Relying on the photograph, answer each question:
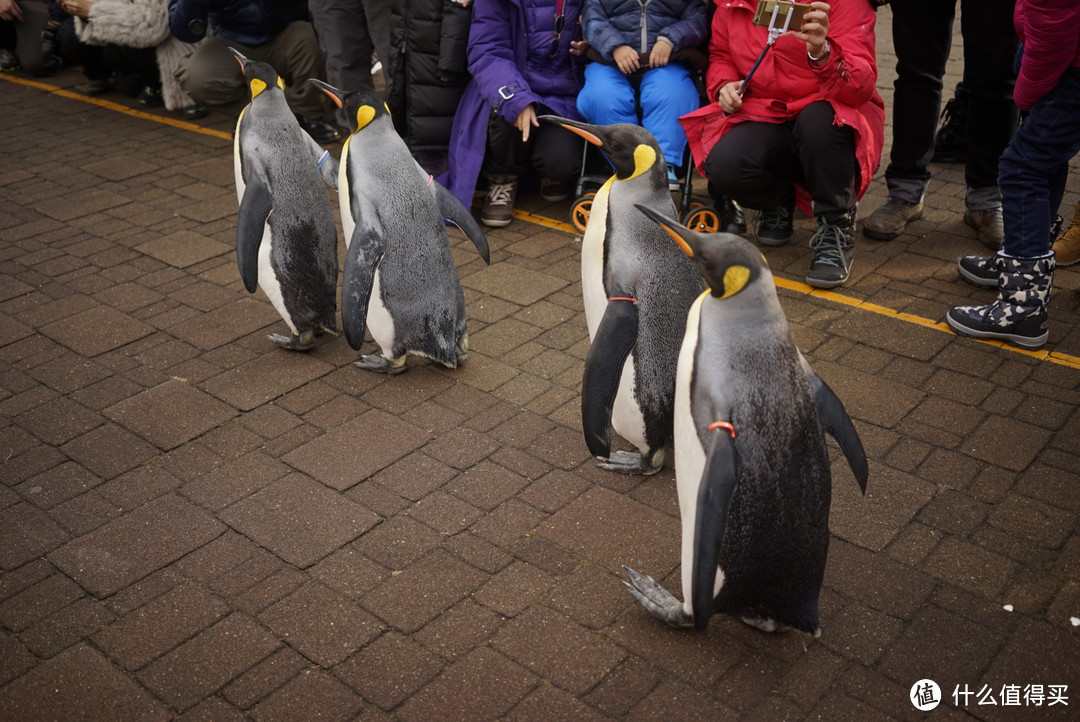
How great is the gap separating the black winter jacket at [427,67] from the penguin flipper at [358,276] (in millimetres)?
1916

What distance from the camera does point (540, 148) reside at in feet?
16.5

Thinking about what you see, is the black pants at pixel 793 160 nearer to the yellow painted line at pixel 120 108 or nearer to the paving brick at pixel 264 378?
the paving brick at pixel 264 378

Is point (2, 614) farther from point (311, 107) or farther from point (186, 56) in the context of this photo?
point (186, 56)

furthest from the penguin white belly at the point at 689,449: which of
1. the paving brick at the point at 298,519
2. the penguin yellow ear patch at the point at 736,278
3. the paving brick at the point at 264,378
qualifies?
the paving brick at the point at 264,378

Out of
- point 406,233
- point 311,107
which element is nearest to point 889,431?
point 406,233

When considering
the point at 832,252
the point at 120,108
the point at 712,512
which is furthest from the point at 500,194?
the point at 120,108

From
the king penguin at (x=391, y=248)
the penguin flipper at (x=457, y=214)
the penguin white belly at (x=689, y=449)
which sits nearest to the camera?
the penguin white belly at (x=689, y=449)

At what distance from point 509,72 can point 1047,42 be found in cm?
247

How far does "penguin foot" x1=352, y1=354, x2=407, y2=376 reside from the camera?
376cm

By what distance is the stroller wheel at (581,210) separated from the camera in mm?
4895

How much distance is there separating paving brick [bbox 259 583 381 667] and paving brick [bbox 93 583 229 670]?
0.56ft

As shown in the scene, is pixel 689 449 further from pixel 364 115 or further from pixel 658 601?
pixel 364 115

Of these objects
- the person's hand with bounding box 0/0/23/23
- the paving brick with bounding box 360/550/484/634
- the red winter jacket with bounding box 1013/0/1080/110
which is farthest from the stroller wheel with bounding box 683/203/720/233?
the person's hand with bounding box 0/0/23/23

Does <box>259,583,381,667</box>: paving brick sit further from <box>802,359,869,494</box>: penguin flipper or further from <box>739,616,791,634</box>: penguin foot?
<box>802,359,869,494</box>: penguin flipper
